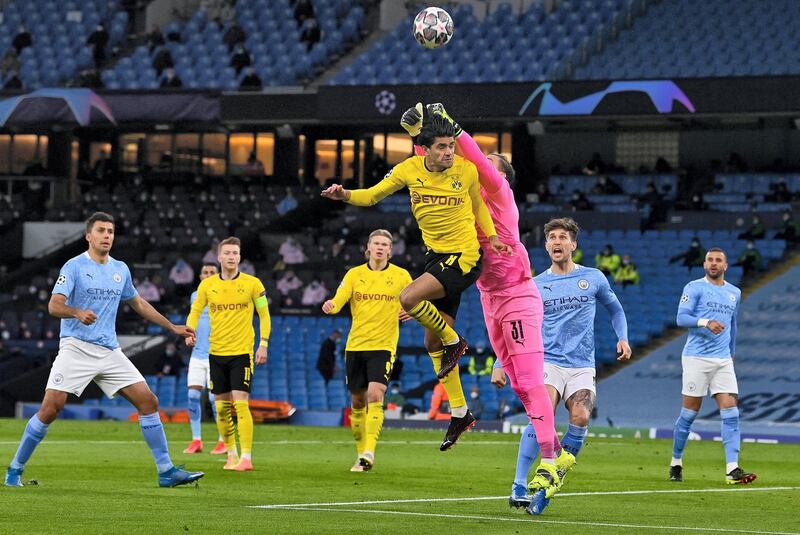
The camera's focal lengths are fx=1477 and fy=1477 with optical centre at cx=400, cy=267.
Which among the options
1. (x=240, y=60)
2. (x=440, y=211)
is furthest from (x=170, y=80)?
(x=440, y=211)

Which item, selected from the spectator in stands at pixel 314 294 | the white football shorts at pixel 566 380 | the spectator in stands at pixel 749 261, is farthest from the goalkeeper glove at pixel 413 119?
the spectator in stands at pixel 314 294

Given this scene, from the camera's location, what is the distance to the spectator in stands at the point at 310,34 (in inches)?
1798

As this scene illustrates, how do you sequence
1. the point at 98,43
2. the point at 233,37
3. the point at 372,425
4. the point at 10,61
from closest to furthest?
the point at 372,425 → the point at 233,37 → the point at 10,61 → the point at 98,43

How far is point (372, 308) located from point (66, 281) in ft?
16.8

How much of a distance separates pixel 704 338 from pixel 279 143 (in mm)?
31660

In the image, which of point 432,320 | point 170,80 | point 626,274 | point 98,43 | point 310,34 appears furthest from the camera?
point 98,43

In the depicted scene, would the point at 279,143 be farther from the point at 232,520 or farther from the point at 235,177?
the point at 232,520

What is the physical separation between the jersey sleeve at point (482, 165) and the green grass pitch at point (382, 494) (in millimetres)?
2626

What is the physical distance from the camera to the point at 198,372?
22312mm

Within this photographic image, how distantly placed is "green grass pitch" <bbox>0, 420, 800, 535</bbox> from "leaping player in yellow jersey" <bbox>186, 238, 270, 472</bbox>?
0.78 metres

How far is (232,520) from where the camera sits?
10992 mm

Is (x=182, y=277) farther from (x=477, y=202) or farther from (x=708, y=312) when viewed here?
(x=477, y=202)

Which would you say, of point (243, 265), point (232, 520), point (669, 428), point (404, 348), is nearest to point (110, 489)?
point (232, 520)

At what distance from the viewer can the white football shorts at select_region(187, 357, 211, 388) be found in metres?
22.2
